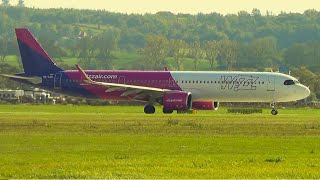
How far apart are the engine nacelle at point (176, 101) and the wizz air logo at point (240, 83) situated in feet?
11.7

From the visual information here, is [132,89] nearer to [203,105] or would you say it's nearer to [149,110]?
[149,110]

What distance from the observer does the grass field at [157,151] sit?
1113 inches

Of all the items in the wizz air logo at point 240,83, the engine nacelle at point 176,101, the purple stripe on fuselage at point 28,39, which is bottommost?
the engine nacelle at point 176,101

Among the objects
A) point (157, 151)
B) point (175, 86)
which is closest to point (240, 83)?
point (175, 86)

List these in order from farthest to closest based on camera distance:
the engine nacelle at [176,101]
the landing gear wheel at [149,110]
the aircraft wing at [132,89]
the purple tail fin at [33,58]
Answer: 1. the purple tail fin at [33,58]
2. the aircraft wing at [132,89]
3. the landing gear wheel at [149,110]
4. the engine nacelle at [176,101]

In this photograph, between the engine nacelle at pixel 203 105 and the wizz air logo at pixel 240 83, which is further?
the engine nacelle at pixel 203 105

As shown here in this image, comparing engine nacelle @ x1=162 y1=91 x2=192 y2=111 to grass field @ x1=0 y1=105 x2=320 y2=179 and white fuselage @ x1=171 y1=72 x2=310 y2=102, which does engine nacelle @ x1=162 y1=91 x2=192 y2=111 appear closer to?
white fuselage @ x1=171 y1=72 x2=310 y2=102

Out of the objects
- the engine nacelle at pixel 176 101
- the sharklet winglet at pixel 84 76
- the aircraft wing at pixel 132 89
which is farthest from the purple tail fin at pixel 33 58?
the engine nacelle at pixel 176 101

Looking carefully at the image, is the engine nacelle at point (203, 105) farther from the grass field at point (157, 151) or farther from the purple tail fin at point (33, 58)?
the grass field at point (157, 151)

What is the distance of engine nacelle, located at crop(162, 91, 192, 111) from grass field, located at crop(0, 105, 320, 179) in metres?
21.2

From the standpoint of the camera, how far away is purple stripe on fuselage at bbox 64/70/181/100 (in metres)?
78.6

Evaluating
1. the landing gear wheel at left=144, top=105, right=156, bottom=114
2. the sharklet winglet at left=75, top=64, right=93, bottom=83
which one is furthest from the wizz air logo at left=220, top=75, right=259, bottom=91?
the sharklet winglet at left=75, top=64, right=93, bottom=83

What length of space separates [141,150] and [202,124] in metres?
19.5

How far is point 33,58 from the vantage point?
82.6m
